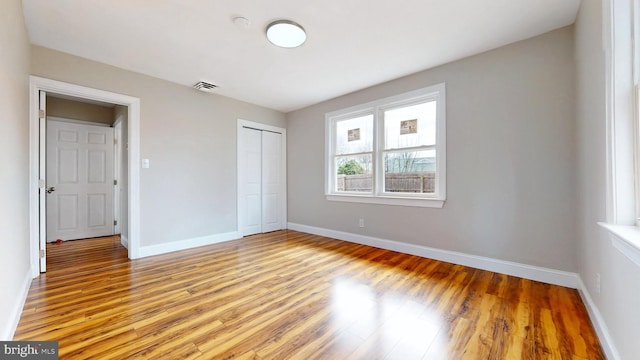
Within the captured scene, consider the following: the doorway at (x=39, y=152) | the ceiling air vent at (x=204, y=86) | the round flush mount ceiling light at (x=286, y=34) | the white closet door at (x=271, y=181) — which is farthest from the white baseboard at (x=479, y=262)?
the doorway at (x=39, y=152)

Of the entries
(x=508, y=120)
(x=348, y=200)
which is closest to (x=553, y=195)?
(x=508, y=120)

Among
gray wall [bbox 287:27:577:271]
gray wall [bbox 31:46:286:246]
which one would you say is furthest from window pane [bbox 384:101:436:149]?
gray wall [bbox 31:46:286:246]

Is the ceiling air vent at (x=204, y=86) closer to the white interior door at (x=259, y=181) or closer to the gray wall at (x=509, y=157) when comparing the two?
the white interior door at (x=259, y=181)

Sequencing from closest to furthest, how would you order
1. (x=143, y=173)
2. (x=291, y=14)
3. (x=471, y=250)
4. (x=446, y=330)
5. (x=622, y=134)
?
1. (x=622, y=134)
2. (x=446, y=330)
3. (x=291, y=14)
4. (x=471, y=250)
5. (x=143, y=173)

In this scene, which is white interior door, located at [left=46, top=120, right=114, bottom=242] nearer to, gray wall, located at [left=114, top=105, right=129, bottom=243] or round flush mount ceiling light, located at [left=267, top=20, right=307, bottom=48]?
gray wall, located at [left=114, top=105, right=129, bottom=243]

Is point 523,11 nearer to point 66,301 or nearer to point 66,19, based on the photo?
point 66,19

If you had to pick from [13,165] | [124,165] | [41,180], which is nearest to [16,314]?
[13,165]

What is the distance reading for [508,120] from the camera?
2645 millimetres

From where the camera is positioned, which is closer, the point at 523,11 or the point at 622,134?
the point at 622,134

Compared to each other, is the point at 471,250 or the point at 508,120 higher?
the point at 508,120

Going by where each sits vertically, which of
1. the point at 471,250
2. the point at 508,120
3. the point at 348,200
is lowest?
the point at 471,250

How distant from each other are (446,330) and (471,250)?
1.51 metres

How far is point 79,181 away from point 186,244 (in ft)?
8.42

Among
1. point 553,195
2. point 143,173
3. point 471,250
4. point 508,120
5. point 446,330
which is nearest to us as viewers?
point 446,330
